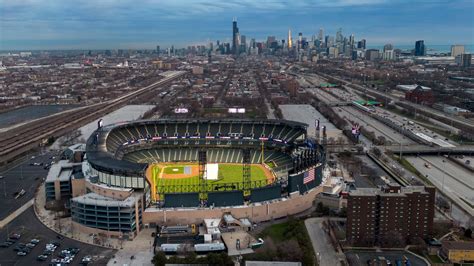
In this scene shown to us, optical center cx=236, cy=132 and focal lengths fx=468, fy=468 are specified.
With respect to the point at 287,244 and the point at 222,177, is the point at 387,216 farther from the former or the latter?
the point at 222,177

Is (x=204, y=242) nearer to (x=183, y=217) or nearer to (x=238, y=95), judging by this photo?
(x=183, y=217)

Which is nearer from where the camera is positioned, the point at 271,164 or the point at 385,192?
the point at 385,192

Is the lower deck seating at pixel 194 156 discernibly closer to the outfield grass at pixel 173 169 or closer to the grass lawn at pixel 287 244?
the outfield grass at pixel 173 169

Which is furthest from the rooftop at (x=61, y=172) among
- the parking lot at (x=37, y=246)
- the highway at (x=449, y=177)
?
the highway at (x=449, y=177)

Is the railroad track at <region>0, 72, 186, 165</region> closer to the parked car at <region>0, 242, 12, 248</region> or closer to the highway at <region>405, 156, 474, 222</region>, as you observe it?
the parked car at <region>0, 242, 12, 248</region>

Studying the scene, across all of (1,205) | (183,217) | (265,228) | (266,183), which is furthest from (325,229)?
(1,205)

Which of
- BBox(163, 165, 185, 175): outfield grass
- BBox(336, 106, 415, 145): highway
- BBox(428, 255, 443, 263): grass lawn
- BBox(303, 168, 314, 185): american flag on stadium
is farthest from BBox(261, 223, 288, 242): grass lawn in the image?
BBox(336, 106, 415, 145): highway

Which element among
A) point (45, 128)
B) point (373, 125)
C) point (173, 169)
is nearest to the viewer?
point (173, 169)

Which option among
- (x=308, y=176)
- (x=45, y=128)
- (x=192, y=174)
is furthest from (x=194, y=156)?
(x=45, y=128)
